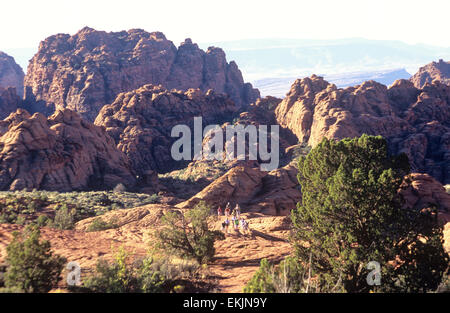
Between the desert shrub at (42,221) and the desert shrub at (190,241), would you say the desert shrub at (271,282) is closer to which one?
the desert shrub at (190,241)

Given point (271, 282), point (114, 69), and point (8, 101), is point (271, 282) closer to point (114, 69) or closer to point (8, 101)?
point (114, 69)

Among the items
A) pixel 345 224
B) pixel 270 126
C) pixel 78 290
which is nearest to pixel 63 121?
pixel 270 126

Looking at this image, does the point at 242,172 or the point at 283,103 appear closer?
the point at 242,172

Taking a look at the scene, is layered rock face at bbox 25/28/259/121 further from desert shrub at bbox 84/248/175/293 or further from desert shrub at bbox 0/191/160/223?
desert shrub at bbox 84/248/175/293

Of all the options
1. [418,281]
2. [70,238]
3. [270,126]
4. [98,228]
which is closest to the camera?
[418,281]

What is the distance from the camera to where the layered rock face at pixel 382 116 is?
57.3 metres

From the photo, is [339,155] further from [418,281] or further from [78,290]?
[78,290]

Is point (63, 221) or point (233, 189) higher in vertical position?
point (63, 221)

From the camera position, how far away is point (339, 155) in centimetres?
1453

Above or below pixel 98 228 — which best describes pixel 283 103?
above

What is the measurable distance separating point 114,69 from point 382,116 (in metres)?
84.4

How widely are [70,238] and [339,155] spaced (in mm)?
16737

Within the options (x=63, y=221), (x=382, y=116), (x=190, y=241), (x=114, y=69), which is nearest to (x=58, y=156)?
(x=63, y=221)

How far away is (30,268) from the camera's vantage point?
10.5 m
